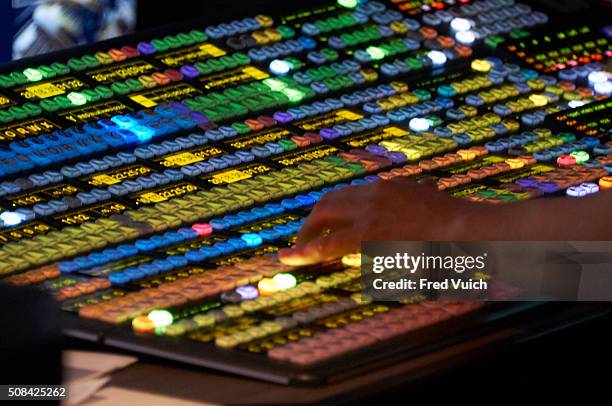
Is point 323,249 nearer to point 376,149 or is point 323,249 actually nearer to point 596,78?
point 376,149

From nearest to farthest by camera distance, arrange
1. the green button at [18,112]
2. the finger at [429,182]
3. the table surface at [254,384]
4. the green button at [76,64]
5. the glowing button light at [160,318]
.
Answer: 1. the table surface at [254,384]
2. the glowing button light at [160,318]
3. the finger at [429,182]
4. the green button at [18,112]
5. the green button at [76,64]

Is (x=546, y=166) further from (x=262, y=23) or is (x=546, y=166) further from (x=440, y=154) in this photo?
(x=262, y=23)

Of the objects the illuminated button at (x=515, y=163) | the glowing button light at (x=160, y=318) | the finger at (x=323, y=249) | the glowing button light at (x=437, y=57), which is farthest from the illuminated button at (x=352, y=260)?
the glowing button light at (x=437, y=57)

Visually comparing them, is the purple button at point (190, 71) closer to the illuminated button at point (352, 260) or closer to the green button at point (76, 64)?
the green button at point (76, 64)

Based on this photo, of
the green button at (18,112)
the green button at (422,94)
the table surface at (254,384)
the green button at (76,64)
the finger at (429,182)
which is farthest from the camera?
the green button at (422,94)

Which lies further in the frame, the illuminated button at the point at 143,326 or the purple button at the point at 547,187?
the purple button at the point at 547,187

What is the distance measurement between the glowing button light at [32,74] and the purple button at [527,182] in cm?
59

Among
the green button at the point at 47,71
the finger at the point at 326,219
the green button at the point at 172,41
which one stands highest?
the green button at the point at 172,41

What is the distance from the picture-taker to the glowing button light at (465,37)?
2.33 meters

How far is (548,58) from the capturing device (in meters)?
2.34

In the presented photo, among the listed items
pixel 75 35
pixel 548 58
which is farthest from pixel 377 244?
pixel 75 35

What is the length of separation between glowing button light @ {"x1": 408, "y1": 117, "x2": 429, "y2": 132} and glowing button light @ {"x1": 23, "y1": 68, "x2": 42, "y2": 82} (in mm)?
461

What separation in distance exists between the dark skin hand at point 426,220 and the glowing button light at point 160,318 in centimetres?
18

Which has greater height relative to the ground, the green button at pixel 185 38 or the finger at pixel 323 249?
the green button at pixel 185 38
